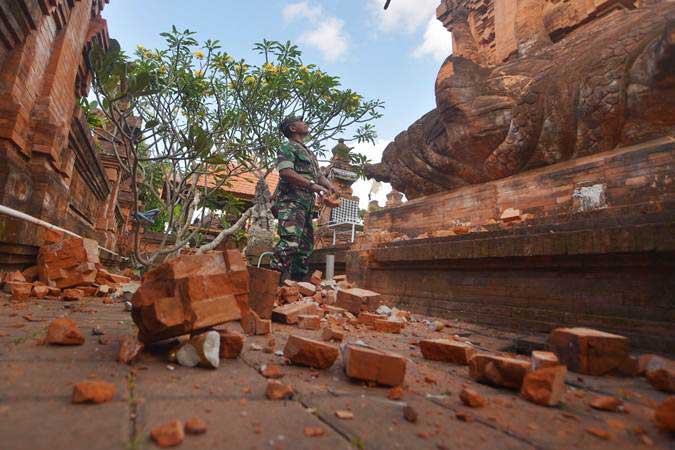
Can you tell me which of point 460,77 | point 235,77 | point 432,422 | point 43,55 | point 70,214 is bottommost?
point 432,422

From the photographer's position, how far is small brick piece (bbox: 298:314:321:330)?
8.10 ft

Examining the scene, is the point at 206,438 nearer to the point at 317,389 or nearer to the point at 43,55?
the point at 317,389

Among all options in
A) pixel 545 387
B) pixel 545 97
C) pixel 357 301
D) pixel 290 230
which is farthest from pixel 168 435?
pixel 545 97

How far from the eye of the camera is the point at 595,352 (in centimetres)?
165

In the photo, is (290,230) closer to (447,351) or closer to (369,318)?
(369,318)

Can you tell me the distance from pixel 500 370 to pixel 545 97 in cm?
392

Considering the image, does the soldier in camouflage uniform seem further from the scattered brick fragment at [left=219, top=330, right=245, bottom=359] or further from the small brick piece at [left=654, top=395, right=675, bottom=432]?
the small brick piece at [left=654, top=395, right=675, bottom=432]

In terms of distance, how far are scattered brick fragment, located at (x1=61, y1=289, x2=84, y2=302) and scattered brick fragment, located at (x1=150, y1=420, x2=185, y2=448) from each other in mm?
2487

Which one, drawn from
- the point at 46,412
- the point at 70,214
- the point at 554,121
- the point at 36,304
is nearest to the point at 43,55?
the point at 70,214

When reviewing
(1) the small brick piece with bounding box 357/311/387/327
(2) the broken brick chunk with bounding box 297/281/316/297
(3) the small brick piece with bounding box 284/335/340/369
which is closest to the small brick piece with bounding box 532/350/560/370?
(3) the small brick piece with bounding box 284/335/340/369

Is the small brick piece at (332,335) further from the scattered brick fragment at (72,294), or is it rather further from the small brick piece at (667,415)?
the scattered brick fragment at (72,294)

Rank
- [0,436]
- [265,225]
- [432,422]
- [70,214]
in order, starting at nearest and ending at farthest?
[0,436]
[432,422]
[70,214]
[265,225]

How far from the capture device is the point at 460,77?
16.9 feet

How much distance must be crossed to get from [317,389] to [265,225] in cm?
614
